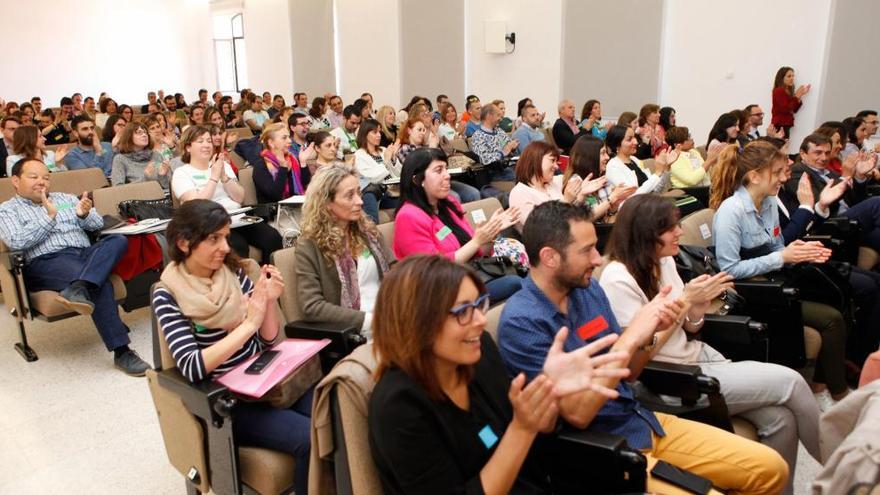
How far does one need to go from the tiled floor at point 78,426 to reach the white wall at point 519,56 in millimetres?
7928

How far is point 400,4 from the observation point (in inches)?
442

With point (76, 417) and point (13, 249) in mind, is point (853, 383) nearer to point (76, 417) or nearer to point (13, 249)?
point (76, 417)

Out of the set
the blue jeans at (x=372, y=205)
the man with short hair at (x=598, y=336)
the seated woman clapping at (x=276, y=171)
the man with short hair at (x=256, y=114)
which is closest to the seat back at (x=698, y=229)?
the man with short hair at (x=598, y=336)

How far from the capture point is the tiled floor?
93.7 inches

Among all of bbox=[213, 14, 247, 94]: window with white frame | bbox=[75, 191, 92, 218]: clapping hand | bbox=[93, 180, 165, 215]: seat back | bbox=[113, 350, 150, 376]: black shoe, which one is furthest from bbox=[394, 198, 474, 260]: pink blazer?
bbox=[213, 14, 247, 94]: window with white frame

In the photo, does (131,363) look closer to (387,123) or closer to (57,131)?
(387,123)

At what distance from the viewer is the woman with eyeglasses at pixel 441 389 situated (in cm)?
124

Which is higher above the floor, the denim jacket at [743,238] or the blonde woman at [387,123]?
the blonde woman at [387,123]

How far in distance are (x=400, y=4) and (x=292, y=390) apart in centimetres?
1056

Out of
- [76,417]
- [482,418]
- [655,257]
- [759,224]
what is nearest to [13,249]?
[76,417]

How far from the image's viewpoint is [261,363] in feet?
6.20

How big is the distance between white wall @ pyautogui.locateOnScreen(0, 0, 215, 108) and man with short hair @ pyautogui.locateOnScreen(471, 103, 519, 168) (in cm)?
1213

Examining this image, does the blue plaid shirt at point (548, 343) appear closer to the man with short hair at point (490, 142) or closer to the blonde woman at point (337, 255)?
the blonde woman at point (337, 255)

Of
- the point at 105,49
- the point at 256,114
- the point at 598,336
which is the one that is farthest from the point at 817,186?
the point at 105,49
